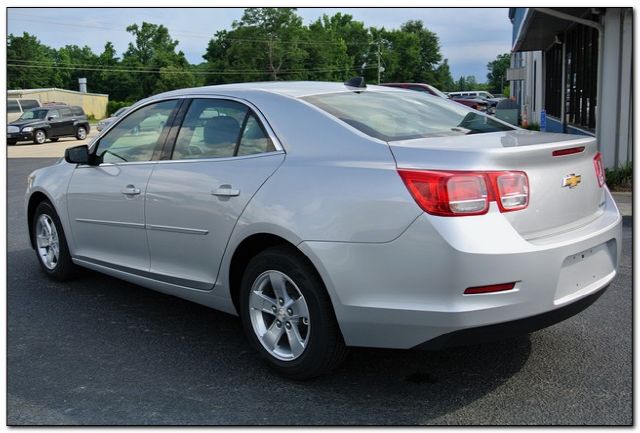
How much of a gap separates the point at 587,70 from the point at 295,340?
14.6 m

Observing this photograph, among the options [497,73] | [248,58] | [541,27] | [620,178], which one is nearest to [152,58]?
[248,58]

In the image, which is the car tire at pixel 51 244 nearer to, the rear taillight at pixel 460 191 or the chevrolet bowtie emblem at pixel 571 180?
the rear taillight at pixel 460 191

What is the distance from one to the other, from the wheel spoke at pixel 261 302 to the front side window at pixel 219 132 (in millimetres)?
819

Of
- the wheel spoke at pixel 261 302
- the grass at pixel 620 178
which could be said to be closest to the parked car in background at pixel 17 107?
the grass at pixel 620 178

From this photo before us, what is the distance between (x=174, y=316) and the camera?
504 cm

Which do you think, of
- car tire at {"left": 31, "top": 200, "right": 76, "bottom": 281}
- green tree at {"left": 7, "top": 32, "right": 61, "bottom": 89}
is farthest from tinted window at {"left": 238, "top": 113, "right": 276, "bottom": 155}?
green tree at {"left": 7, "top": 32, "right": 61, "bottom": 89}

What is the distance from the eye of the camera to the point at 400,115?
4.18m

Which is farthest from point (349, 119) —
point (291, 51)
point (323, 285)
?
point (291, 51)

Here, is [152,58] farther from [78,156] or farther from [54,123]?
[78,156]

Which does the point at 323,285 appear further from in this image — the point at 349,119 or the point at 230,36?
the point at 230,36

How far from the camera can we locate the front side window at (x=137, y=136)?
483cm

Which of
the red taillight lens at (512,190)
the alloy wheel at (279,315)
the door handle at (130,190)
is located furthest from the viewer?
the door handle at (130,190)

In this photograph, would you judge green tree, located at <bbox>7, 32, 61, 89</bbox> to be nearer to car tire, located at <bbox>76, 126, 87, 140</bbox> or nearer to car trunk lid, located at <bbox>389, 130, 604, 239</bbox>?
→ car tire, located at <bbox>76, 126, 87, 140</bbox>

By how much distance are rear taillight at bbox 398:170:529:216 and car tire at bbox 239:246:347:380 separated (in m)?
0.72
